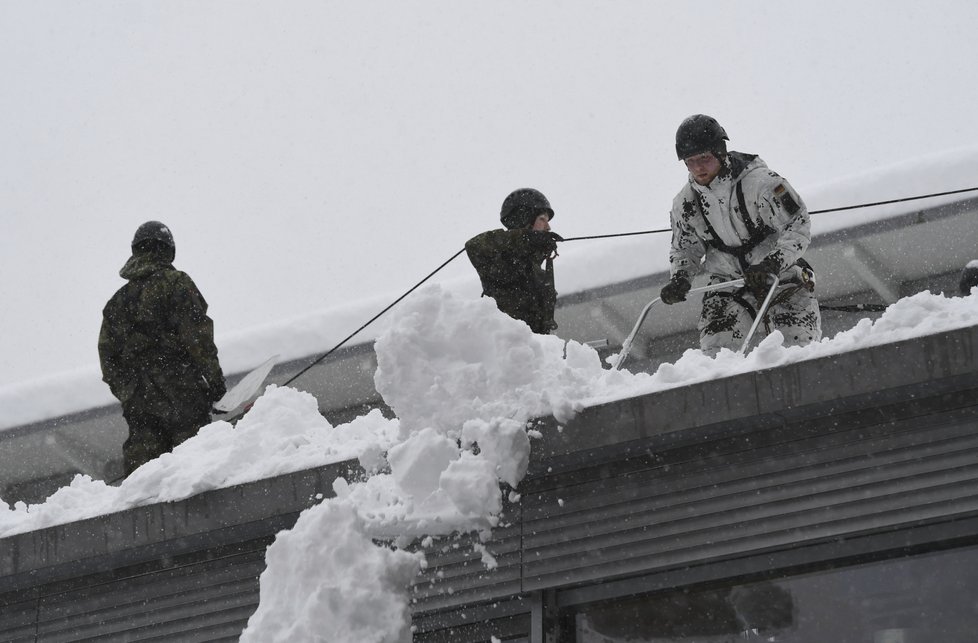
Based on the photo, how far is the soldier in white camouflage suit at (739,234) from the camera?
6.54 meters

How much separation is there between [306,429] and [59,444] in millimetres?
5895

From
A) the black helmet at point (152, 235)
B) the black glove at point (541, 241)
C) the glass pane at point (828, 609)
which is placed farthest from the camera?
the black helmet at point (152, 235)

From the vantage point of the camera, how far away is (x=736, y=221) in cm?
671

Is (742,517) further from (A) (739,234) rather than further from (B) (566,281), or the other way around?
(B) (566,281)

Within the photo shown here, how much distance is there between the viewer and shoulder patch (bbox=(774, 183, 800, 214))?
258 inches

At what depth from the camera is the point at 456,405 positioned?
17.9 ft

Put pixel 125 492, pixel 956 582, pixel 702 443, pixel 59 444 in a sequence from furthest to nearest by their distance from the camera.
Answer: pixel 59 444, pixel 125 492, pixel 702 443, pixel 956 582

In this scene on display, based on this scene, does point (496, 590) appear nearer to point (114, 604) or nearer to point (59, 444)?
point (114, 604)

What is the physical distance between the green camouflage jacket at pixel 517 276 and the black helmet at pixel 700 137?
1.18 metres

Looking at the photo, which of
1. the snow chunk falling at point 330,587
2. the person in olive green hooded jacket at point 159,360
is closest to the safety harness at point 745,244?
the snow chunk falling at point 330,587

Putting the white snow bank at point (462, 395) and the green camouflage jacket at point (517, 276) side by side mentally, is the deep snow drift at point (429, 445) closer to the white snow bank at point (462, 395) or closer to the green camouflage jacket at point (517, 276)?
the white snow bank at point (462, 395)

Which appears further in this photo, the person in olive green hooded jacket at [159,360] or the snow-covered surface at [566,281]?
the snow-covered surface at [566,281]

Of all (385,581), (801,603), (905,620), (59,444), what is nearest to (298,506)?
(385,581)

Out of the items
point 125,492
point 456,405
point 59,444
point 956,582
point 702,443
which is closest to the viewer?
point 956,582
